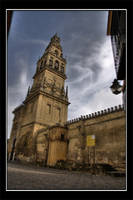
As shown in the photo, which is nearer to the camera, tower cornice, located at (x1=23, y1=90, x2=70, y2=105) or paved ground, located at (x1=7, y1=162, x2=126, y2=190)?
paved ground, located at (x1=7, y1=162, x2=126, y2=190)

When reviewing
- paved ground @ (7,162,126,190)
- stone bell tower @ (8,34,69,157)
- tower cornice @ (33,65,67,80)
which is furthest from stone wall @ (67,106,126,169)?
tower cornice @ (33,65,67,80)

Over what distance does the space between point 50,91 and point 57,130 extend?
1314 centimetres

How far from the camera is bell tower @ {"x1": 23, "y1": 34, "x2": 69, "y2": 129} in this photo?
27.0 meters

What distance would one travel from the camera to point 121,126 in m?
13.1

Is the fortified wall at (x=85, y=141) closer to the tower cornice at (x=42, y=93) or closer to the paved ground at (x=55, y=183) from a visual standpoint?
the paved ground at (x=55, y=183)

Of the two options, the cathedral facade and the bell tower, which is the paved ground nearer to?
the cathedral facade

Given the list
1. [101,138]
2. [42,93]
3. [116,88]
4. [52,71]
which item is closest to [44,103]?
[42,93]

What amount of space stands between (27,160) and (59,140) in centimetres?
869

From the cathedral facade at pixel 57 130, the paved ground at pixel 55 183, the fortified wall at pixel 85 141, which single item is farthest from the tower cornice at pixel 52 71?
the paved ground at pixel 55 183

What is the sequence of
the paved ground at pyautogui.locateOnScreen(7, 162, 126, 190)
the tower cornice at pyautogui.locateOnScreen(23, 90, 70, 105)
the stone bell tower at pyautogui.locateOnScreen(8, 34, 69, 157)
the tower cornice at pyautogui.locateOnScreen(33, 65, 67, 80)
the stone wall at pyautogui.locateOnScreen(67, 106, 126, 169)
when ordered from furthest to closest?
the tower cornice at pyautogui.locateOnScreen(33, 65, 67, 80), the tower cornice at pyautogui.locateOnScreen(23, 90, 70, 105), the stone bell tower at pyautogui.locateOnScreen(8, 34, 69, 157), the stone wall at pyautogui.locateOnScreen(67, 106, 126, 169), the paved ground at pyautogui.locateOnScreen(7, 162, 126, 190)

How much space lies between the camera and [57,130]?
18.4 m

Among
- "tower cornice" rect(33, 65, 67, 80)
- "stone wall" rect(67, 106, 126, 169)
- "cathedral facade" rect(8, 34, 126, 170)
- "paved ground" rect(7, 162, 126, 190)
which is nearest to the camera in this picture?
"paved ground" rect(7, 162, 126, 190)

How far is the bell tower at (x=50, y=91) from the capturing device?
88.5 feet
